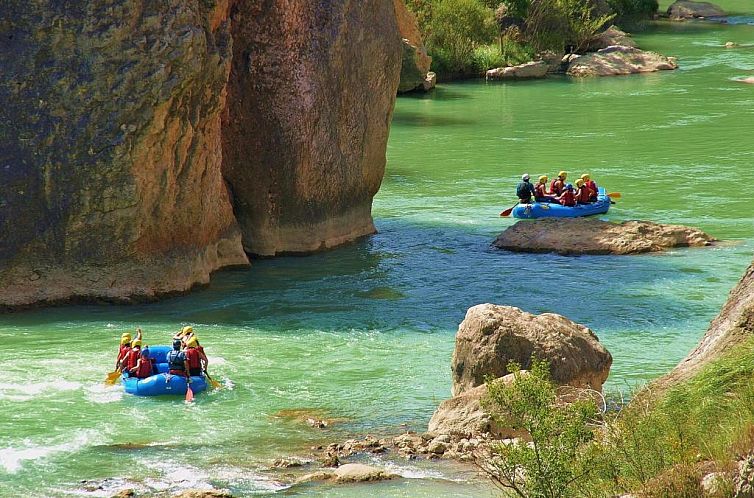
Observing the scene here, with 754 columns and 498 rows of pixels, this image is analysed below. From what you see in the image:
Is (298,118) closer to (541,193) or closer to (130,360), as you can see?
(541,193)

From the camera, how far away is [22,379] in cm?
1753

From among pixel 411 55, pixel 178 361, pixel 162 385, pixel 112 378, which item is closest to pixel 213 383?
pixel 178 361

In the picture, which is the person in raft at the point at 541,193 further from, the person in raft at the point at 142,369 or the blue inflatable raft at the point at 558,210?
the person in raft at the point at 142,369

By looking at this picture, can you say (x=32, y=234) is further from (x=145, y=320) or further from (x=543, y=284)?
(x=543, y=284)

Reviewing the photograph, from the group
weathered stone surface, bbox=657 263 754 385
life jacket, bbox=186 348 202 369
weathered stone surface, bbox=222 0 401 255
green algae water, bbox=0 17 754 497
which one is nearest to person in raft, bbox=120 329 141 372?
green algae water, bbox=0 17 754 497

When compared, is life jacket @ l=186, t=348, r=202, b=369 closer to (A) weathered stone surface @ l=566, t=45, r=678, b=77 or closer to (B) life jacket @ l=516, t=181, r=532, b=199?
(B) life jacket @ l=516, t=181, r=532, b=199

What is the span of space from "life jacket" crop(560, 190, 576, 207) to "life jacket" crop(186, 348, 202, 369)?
1433cm

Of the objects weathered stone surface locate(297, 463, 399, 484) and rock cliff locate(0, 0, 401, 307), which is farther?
rock cliff locate(0, 0, 401, 307)

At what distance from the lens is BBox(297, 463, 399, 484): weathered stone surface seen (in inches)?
520

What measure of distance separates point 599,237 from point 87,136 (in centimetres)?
1020

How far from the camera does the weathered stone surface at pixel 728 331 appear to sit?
12.1 metres

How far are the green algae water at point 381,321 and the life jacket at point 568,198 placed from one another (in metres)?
0.95

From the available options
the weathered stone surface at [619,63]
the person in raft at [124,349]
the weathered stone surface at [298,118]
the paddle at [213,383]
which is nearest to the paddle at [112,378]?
the person in raft at [124,349]

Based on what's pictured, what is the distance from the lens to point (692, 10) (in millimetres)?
79188
